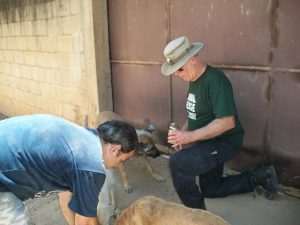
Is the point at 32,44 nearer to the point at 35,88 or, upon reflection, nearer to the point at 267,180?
the point at 35,88

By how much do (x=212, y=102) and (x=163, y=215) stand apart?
3.69ft

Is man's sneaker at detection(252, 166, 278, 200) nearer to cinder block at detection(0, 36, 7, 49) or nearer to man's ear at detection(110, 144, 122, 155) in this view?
man's ear at detection(110, 144, 122, 155)

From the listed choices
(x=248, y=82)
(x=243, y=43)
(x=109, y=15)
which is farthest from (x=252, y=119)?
(x=109, y=15)

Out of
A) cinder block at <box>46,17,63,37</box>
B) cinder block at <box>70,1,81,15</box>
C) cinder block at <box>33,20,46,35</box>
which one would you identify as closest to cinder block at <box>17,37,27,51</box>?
cinder block at <box>33,20,46,35</box>

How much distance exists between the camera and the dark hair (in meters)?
2.28

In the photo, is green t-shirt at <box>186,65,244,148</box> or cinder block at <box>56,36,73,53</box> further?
cinder block at <box>56,36,73,53</box>

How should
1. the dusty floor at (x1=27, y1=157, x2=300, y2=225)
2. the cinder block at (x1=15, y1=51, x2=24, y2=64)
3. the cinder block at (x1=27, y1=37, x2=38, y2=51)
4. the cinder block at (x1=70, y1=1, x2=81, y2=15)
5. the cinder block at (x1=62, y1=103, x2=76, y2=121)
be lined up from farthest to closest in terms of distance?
the cinder block at (x1=15, y1=51, x2=24, y2=64) < the cinder block at (x1=27, y1=37, x2=38, y2=51) < the cinder block at (x1=62, y1=103, x2=76, y2=121) < the cinder block at (x1=70, y1=1, x2=81, y2=15) < the dusty floor at (x1=27, y1=157, x2=300, y2=225)

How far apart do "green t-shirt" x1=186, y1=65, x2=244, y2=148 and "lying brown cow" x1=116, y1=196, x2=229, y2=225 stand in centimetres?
92

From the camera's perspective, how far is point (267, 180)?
366 cm

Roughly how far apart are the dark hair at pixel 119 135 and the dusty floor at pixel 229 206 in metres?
1.65

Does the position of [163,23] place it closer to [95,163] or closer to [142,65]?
[142,65]

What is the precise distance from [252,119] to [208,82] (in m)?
1.11

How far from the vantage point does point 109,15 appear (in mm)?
5676

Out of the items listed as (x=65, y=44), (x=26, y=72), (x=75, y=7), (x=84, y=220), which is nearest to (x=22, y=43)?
(x=26, y=72)
